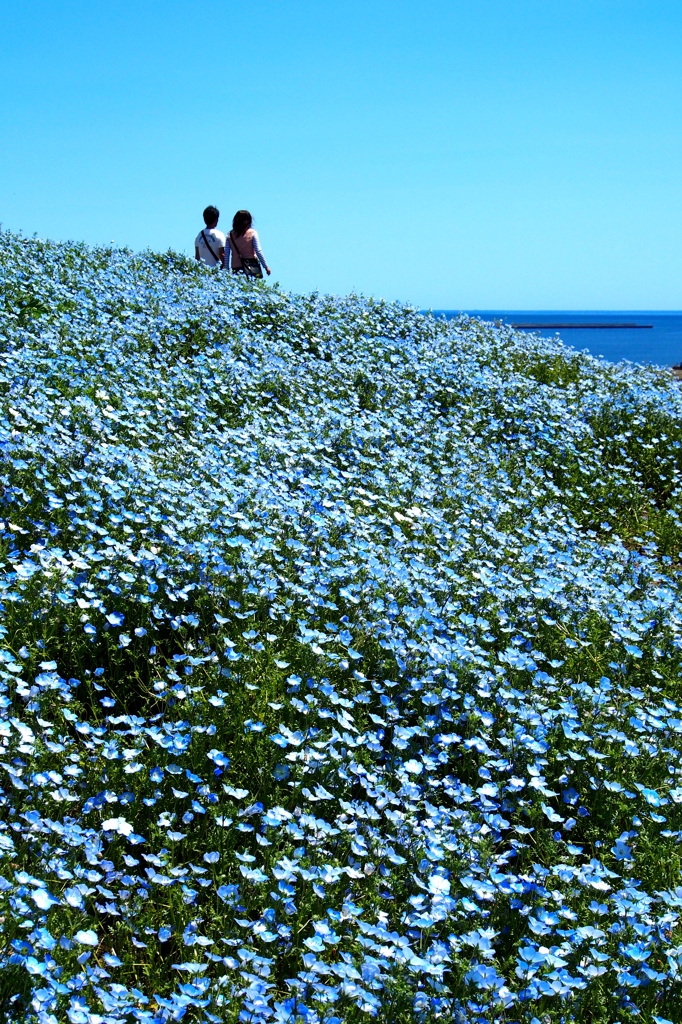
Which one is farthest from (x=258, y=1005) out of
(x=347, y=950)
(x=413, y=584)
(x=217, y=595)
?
(x=413, y=584)

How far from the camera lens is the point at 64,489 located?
4738mm

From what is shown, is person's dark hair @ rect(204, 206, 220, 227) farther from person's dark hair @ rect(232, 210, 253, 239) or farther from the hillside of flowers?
the hillside of flowers

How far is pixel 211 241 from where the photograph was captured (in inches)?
497

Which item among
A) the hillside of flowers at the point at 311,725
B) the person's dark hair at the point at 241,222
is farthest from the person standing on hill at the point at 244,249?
the hillside of flowers at the point at 311,725

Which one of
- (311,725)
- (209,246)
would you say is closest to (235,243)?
(209,246)

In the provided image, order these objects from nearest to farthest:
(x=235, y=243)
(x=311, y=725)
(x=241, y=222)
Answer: (x=311, y=725) < (x=241, y=222) < (x=235, y=243)

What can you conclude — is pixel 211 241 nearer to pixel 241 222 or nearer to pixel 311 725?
pixel 241 222

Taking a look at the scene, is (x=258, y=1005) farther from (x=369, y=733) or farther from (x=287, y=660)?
(x=287, y=660)

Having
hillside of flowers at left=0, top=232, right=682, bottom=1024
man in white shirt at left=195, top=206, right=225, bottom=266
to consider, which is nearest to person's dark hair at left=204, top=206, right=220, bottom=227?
man in white shirt at left=195, top=206, right=225, bottom=266

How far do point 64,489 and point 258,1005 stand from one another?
300 cm

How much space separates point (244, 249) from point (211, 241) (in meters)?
0.57

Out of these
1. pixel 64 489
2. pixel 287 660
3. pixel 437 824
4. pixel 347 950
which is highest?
pixel 64 489

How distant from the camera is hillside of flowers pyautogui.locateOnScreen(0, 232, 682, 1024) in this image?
8.51 feet

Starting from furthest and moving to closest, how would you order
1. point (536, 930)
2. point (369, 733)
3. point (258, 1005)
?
point (369, 733), point (536, 930), point (258, 1005)
